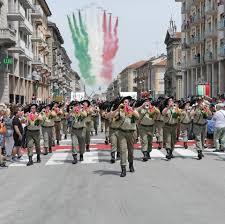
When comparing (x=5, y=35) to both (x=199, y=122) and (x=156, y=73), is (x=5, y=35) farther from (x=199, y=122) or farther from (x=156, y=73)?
(x=156, y=73)

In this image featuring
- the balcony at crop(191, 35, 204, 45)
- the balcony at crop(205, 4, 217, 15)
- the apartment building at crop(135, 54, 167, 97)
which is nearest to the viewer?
the balcony at crop(205, 4, 217, 15)

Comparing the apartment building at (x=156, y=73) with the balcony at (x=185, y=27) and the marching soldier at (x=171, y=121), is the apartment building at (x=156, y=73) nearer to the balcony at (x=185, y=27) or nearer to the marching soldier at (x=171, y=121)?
the balcony at (x=185, y=27)

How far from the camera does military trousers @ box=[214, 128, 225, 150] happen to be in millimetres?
17786

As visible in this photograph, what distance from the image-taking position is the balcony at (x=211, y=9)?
58.1 m

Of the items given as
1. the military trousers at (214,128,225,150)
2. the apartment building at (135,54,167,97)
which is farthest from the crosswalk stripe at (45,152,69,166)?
the apartment building at (135,54,167,97)

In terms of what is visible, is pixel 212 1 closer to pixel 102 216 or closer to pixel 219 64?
pixel 219 64

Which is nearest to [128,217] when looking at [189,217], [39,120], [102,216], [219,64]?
[102,216]

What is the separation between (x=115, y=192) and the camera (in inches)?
376

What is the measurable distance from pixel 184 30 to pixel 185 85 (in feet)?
25.4

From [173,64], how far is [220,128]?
81.1 meters

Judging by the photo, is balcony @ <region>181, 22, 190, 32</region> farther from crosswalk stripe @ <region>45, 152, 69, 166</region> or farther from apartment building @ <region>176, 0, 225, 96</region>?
crosswalk stripe @ <region>45, 152, 69, 166</region>

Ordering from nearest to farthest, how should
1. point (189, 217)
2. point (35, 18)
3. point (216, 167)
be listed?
point (189, 217) → point (216, 167) → point (35, 18)

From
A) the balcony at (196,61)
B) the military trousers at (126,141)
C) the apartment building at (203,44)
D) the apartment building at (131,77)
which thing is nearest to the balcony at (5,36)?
the apartment building at (203,44)

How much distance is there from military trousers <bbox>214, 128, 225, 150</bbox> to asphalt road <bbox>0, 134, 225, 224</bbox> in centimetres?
383
